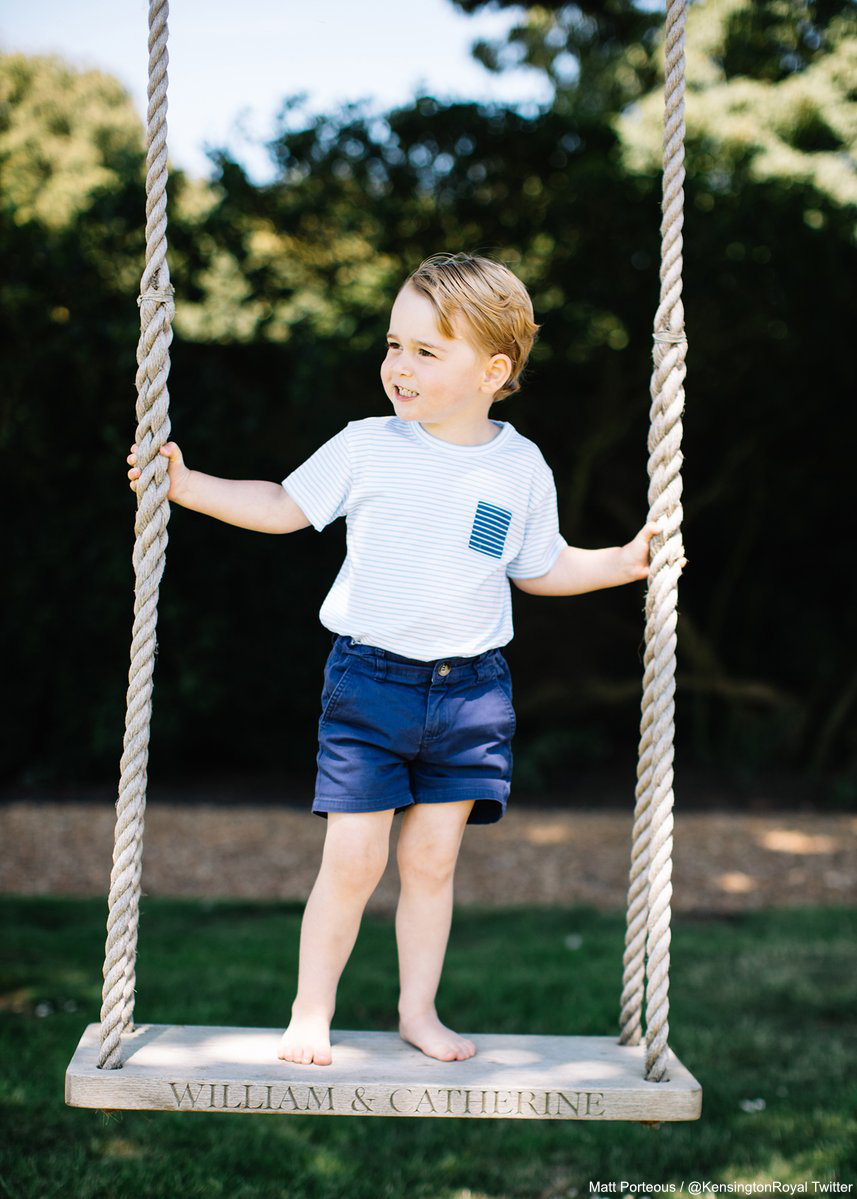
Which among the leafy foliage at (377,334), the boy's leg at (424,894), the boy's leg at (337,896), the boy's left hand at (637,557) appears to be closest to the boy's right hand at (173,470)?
the boy's leg at (337,896)

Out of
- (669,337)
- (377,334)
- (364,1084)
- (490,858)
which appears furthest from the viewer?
(377,334)

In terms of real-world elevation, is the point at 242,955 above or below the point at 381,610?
below

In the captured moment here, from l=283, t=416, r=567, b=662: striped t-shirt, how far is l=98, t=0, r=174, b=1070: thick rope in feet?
1.12

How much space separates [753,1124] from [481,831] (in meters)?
4.35

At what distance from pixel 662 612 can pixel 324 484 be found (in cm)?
75

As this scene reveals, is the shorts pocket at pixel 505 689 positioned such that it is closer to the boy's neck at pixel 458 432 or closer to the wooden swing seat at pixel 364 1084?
the boy's neck at pixel 458 432

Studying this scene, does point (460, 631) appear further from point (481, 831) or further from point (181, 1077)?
point (481, 831)

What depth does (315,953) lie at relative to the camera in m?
2.53

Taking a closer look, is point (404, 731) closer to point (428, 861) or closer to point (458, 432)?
point (428, 861)

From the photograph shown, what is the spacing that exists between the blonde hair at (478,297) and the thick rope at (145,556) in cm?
51

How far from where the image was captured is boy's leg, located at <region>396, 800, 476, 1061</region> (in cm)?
260

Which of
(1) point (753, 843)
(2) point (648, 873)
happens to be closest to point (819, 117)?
(1) point (753, 843)

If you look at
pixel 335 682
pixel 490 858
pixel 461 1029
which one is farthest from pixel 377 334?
pixel 335 682

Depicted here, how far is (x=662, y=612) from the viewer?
7.98 feet
